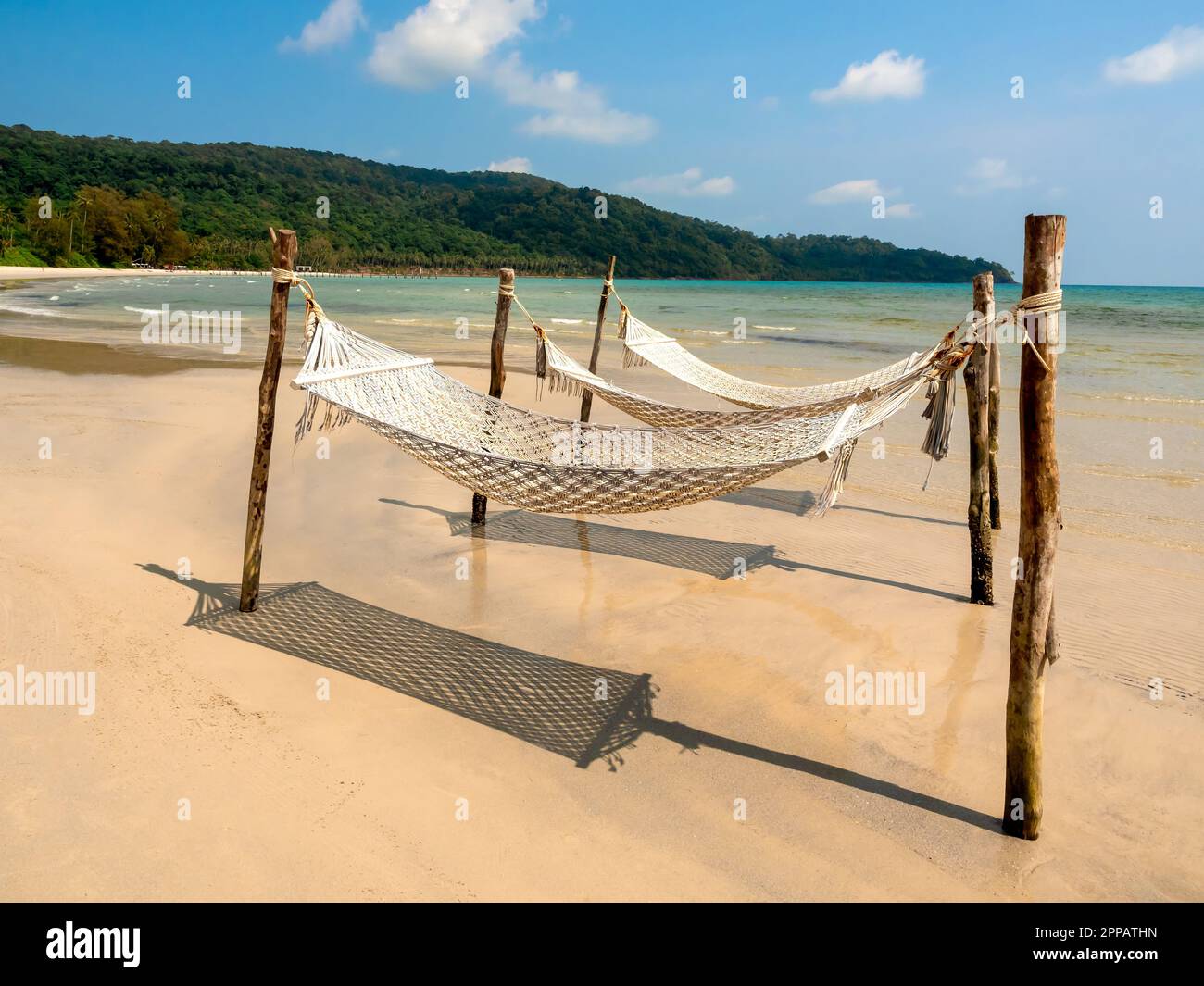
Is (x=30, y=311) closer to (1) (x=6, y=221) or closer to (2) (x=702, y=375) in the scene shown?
(2) (x=702, y=375)

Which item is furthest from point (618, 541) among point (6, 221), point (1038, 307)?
point (6, 221)

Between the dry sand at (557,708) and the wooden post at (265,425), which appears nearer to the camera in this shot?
the dry sand at (557,708)

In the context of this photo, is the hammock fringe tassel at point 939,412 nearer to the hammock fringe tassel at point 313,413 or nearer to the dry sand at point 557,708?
the dry sand at point 557,708

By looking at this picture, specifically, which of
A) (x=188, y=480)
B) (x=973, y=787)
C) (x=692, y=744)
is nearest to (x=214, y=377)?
(x=188, y=480)

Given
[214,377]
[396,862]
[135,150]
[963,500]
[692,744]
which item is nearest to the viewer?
[396,862]

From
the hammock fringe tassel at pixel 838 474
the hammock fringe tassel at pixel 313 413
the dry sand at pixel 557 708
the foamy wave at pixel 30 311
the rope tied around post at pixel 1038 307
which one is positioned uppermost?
the foamy wave at pixel 30 311

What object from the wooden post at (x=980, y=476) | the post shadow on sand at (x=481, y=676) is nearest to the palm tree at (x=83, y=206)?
the post shadow on sand at (x=481, y=676)

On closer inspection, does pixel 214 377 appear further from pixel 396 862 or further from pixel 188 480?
pixel 396 862
